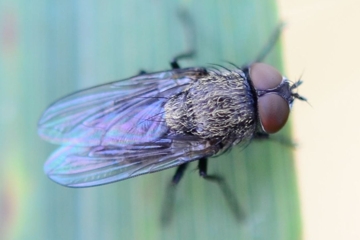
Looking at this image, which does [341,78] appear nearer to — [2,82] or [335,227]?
[335,227]

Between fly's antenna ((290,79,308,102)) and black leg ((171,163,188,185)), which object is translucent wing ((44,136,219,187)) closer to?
black leg ((171,163,188,185))

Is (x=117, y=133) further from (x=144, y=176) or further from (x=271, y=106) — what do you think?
(x=271, y=106)

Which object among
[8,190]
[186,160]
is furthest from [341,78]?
[8,190]

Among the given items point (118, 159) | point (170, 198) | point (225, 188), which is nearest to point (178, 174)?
point (170, 198)

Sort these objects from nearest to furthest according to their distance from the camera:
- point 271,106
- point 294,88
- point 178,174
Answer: point 271,106 → point 294,88 → point 178,174

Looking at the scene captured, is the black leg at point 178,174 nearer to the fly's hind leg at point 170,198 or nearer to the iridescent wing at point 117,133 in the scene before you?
the fly's hind leg at point 170,198

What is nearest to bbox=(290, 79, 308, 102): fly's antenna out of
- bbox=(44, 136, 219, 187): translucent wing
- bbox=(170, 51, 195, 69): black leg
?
bbox=(44, 136, 219, 187): translucent wing
